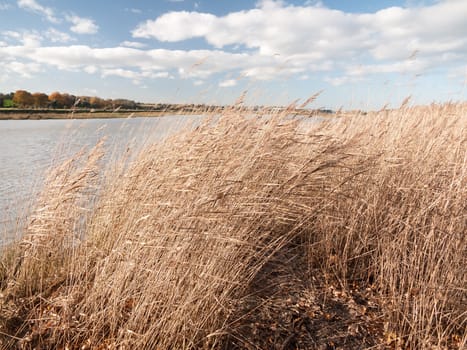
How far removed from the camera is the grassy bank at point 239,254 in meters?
1.85

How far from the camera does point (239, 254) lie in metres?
2.12

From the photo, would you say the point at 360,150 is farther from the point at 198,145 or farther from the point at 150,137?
the point at 150,137

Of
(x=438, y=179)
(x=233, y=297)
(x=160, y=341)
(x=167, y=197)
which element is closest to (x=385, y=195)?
(x=438, y=179)

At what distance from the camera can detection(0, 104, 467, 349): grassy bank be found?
1.85m

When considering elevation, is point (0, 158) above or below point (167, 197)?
below

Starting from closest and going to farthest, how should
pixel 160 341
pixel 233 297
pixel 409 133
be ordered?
pixel 160 341, pixel 233 297, pixel 409 133

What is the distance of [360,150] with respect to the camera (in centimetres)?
330

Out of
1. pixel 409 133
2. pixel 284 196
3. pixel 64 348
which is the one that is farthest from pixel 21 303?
pixel 409 133

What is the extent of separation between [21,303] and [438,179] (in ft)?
12.9

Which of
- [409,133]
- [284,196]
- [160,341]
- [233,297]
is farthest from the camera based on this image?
[409,133]

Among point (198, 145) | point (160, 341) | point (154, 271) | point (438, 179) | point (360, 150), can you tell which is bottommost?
point (160, 341)

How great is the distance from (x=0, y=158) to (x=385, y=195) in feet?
41.1

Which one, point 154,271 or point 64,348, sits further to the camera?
point 64,348

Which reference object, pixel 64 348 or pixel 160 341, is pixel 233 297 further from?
pixel 64 348
